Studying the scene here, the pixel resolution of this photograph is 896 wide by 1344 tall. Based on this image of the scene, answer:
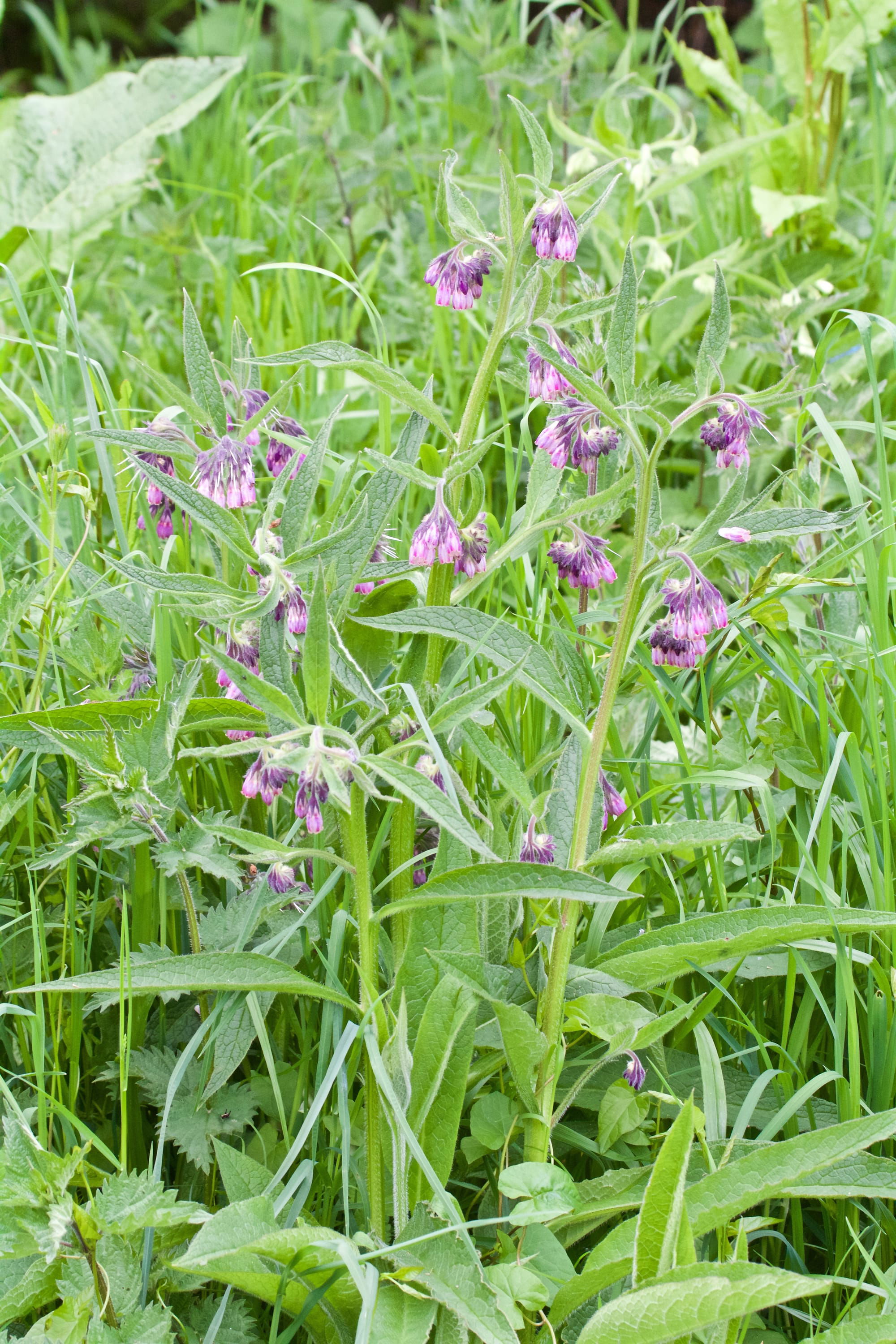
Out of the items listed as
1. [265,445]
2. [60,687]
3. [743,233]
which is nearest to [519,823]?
[60,687]

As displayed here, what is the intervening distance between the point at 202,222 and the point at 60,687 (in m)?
2.41

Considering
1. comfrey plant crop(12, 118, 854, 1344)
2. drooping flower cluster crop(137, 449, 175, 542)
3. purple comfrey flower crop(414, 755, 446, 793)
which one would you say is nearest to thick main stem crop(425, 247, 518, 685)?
comfrey plant crop(12, 118, 854, 1344)

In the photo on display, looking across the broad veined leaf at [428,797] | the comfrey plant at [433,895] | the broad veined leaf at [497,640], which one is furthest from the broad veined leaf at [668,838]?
the broad veined leaf at [428,797]

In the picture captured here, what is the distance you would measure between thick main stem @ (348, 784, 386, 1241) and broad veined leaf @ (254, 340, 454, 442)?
42cm

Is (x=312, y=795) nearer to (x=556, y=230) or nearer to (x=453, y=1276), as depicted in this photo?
(x=453, y=1276)

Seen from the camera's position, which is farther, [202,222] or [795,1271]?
[202,222]

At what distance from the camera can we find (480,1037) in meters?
1.33

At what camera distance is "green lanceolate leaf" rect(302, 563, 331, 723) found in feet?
3.64

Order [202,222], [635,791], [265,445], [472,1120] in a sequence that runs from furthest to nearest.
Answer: [202,222] < [265,445] < [635,791] < [472,1120]

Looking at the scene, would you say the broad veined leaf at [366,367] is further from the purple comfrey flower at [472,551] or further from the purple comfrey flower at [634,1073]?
the purple comfrey flower at [634,1073]

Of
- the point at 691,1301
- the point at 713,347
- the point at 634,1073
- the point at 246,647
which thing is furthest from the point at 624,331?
the point at 691,1301

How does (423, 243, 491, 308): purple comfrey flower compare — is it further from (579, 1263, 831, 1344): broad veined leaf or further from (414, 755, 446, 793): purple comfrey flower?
(579, 1263, 831, 1344): broad veined leaf

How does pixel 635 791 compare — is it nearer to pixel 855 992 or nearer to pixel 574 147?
pixel 855 992

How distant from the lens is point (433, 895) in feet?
3.72
